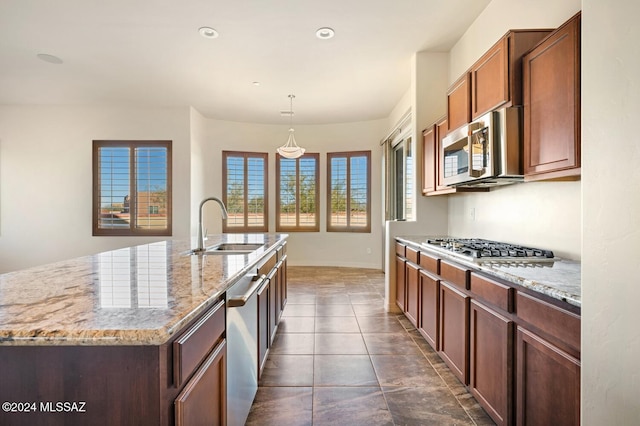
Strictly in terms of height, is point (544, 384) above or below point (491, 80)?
below

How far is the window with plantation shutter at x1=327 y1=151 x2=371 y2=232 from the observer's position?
→ 22.4ft

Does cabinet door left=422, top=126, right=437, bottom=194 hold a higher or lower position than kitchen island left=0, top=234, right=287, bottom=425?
higher

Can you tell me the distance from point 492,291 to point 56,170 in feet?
22.3

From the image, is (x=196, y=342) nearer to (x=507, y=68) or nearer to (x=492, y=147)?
(x=492, y=147)

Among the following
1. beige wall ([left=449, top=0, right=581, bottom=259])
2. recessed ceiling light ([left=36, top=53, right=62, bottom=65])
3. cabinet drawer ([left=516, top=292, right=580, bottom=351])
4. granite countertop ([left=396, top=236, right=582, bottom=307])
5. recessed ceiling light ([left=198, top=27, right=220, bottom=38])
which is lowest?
cabinet drawer ([left=516, top=292, right=580, bottom=351])

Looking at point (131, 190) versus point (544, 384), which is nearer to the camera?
point (544, 384)

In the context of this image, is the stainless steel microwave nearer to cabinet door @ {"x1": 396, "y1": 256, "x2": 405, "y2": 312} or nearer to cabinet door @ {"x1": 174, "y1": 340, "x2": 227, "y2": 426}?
cabinet door @ {"x1": 396, "y1": 256, "x2": 405, "y2": 312}

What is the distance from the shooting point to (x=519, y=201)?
2.46 metres

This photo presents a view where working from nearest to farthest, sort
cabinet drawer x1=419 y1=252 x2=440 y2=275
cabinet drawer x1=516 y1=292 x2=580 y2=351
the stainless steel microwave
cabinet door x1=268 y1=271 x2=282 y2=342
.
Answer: cabinet drawer x1=516 y1=292 x2=580 y2=351
the stainless steel microwave
cabinet drawer x1=419 y1=252 x2=440 y2=275
cabinet door x1=268 y1=271 x2=282 y2=342

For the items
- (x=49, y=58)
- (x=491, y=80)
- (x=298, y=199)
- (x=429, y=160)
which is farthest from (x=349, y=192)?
(x=49, y=58)

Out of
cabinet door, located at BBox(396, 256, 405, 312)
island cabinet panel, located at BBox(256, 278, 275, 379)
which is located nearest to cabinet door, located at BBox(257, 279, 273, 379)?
island cabinet panel, located at BBox(256, 278, 275, 379)

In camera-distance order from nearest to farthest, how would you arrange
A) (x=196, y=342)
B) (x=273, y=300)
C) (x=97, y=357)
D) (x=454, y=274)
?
(x=97, y=357)
(x=196, y=342)
(x=454, y=274)
(x=273, y=300)

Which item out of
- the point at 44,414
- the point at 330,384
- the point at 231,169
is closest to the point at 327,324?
the point at 330,384

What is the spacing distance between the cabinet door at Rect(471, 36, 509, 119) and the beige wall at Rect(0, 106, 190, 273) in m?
4.85
